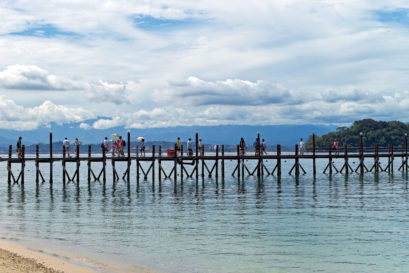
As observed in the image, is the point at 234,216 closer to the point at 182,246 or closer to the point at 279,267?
the point at 182,246

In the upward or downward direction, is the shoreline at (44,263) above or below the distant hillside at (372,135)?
below

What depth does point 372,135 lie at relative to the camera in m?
188

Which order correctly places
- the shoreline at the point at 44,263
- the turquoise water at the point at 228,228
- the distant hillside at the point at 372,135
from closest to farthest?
the shoreline at the point at 44,263, the turquoise water at the point at 228,228, the distant hillside at the point at 372,135

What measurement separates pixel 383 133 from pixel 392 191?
155m

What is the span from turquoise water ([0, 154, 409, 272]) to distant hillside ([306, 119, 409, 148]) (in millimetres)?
147843

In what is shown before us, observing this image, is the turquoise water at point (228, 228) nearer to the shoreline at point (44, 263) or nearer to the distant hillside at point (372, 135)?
the shoreline at point (44, 263)

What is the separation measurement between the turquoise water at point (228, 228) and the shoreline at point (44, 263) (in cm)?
123

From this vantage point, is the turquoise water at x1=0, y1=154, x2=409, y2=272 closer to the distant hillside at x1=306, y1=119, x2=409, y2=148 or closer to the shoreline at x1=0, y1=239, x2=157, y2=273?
the shoreline at x1=0, y1=239, x2=157, y2=273

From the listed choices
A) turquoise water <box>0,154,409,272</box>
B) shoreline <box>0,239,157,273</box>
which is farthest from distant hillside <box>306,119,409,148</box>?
shoreline <box>0,239,157,273</box>

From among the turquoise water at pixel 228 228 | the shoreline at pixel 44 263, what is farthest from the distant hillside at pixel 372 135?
the shoreline at pixel 44 263

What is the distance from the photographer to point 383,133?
18875 cm

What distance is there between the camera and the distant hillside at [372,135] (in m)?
185

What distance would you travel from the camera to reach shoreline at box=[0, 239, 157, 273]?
14.4 meters

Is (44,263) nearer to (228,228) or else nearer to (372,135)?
(228,228)
